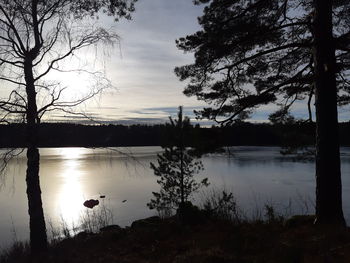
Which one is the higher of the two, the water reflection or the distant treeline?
the distant treeline

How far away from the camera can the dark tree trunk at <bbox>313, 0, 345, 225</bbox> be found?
7168mm

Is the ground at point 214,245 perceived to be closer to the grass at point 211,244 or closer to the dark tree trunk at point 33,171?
the grass at point 211,244

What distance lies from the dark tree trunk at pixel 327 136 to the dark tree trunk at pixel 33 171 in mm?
6261

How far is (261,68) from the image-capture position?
9055 mm

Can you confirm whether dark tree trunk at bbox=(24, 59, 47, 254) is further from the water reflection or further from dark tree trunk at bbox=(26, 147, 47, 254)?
the water reflection

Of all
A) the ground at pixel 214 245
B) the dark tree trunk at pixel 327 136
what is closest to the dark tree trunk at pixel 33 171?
the ground at pixel 214 245

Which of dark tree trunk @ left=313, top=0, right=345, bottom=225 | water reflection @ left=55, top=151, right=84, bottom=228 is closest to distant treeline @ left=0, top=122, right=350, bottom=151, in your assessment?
dark tree trunk @ left=313, top=0, right=345, bottom=225

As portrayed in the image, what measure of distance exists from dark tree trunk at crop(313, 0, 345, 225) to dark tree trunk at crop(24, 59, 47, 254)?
6.26 m

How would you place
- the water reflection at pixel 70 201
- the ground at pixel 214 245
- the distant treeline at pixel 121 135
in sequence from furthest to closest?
the water reflection at pixel 70 201
the distant treeline at pixel 121 135
the ground at pixel 214 245

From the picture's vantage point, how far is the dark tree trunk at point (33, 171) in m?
7.52

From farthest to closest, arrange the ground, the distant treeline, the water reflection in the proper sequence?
the water reflection
the distant treeline
the ground

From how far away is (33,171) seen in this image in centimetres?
769

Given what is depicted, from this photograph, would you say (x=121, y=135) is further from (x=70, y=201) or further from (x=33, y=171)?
(x=70, y=201)

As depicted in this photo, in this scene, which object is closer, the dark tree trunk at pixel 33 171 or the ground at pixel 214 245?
the ground at pixel 214 245
